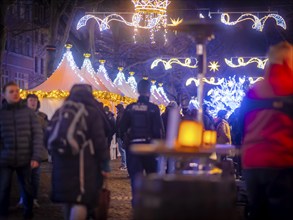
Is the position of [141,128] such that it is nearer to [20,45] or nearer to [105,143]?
[105,143]

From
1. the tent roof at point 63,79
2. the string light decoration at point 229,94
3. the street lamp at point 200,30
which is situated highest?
the string light decoration at point 229,94

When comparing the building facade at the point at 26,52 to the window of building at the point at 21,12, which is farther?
the building facade at the point at 26,52

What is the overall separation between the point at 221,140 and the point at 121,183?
2.77 meters

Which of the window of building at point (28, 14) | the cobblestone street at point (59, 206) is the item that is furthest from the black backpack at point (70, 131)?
the window of building at point (28, 14)

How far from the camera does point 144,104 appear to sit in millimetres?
11289

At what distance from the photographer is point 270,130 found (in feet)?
22.8

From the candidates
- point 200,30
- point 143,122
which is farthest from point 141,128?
point 200,30

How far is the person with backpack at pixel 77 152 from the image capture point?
809 cm

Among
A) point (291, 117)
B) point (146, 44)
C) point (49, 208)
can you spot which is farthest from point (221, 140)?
point (146, 44)

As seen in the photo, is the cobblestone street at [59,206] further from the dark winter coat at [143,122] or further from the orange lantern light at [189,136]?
the orange lantern light at [189,136]

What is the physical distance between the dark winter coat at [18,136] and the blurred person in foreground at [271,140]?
4.19m

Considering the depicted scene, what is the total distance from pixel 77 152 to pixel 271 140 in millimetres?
Answer: 2372

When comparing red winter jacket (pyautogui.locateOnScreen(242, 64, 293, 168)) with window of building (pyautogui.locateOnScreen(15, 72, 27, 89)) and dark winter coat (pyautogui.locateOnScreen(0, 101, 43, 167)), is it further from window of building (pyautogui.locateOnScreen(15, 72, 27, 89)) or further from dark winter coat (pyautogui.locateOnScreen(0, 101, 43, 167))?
window of building (pyautogui.locateOnScreen(15, 72, 27, 89))

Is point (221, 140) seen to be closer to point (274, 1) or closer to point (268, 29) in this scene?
point (274, 1)
